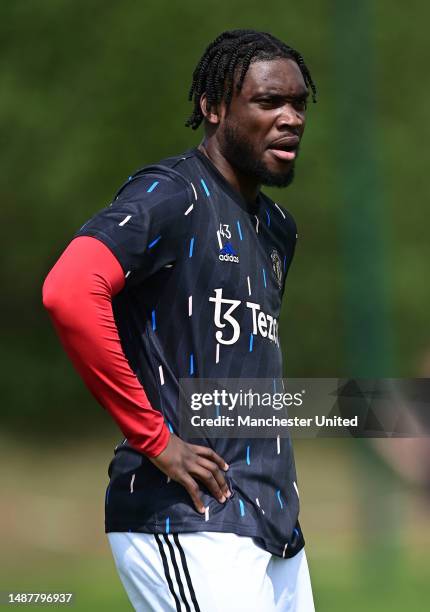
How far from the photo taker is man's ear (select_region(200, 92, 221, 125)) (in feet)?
8.41

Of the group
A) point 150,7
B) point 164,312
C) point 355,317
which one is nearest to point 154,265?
point 164,312

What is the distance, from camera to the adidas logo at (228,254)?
2357 millimetres

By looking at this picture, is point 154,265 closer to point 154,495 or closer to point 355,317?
point 154,495

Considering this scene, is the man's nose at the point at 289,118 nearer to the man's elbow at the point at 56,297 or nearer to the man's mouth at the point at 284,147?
the man's mouth at the point at 284,147

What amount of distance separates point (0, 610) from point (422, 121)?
116 inches

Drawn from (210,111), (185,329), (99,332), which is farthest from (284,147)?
(99,332)

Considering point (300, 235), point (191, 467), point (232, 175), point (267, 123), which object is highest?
point (267, 123)

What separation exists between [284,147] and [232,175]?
0.13m

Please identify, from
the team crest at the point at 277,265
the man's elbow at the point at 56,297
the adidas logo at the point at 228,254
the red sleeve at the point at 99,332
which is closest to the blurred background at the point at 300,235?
the team crest at the point at 277,265

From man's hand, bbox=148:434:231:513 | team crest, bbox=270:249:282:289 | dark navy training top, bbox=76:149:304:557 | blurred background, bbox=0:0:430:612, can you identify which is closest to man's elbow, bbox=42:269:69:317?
dark navy training top, bbox=76:149:304:557

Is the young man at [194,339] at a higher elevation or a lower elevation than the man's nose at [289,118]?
lower

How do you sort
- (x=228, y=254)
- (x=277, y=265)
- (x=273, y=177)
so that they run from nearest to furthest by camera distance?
(x=228, y=254) → (x=273, y=177) → (x=277, y=265)

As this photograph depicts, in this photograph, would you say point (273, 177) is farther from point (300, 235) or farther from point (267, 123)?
point (300, 235)

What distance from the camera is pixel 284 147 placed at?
2.50m
